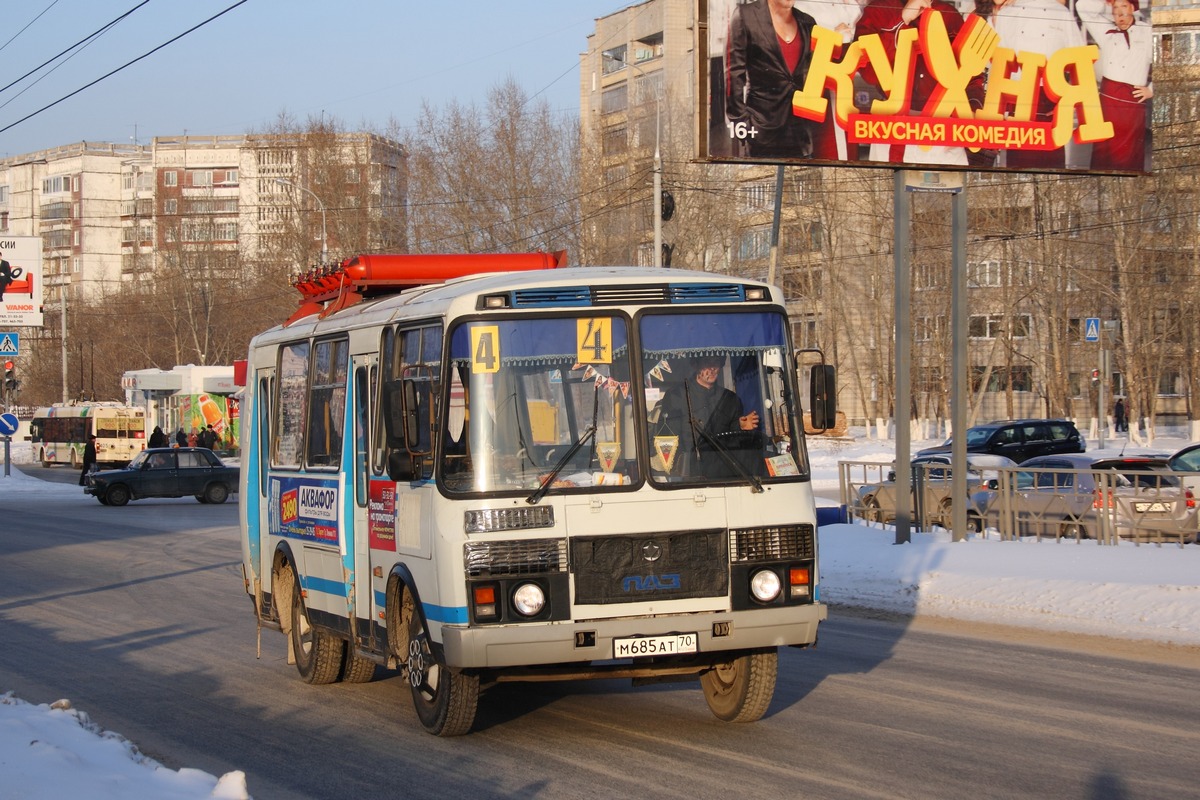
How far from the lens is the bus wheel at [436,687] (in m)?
8.40

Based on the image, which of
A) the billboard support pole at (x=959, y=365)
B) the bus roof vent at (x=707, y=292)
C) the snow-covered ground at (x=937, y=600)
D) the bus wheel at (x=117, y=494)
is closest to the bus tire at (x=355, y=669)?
the snow-covered ground at (x=937, y=600)

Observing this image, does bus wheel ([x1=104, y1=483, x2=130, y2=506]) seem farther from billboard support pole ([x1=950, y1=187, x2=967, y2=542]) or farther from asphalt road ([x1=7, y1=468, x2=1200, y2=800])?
billboard support pole ([x1=950, y1=187, x2=967, y2=542])

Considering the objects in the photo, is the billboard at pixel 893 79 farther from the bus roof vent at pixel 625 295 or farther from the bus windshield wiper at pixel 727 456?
the bus windshield wiper at pixel 727 456

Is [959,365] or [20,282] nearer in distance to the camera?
[959,365]

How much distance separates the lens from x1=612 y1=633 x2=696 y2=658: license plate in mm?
7953

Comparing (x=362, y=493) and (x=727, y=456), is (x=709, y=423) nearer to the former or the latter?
(x=727, y=456)

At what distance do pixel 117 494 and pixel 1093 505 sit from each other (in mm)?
27529

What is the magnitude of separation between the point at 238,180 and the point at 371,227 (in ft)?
253

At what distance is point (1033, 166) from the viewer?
20109mm

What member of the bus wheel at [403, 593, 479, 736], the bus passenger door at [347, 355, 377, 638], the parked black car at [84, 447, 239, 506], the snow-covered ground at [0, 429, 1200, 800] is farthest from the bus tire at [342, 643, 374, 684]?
the parked black car at [84, 447, 239, 506]

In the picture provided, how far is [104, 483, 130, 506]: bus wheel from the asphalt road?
959 inches

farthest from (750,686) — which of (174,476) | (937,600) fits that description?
(174,476)

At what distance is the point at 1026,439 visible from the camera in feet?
133

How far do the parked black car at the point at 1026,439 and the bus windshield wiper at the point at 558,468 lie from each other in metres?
33.2
